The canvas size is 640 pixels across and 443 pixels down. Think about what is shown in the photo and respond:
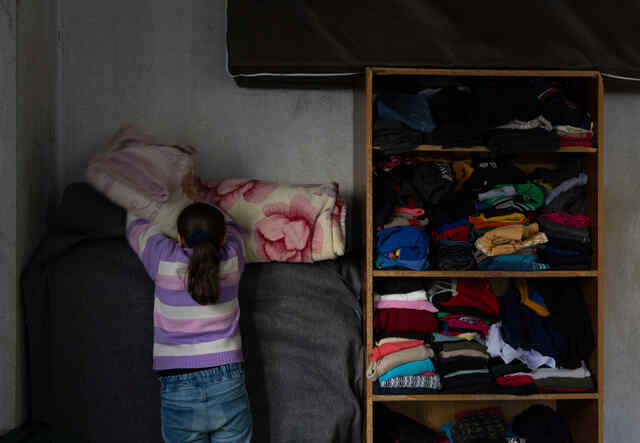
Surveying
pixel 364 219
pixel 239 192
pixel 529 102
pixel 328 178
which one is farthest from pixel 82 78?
pixel 529 102

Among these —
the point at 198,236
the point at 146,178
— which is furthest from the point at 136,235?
the point at 198,236

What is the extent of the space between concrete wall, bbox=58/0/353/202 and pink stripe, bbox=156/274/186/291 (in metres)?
0.78

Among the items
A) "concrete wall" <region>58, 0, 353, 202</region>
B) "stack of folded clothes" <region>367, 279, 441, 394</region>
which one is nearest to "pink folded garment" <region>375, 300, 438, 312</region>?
"stack of folded clothes" <region>367, 279, 441, 394</region>

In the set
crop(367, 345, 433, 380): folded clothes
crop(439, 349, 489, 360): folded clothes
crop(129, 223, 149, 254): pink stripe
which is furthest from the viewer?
crop(439, 349, 489, 360): folded clothes

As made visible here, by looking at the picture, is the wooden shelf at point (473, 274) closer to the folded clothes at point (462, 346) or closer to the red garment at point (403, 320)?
the red garment at point (403, 320)

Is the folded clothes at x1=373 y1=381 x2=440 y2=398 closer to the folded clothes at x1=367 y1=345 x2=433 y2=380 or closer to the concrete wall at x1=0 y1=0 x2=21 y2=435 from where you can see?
the folded clothes at x1=367 y1=345 x2=433 y2=380

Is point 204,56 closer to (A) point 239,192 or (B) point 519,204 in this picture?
(A) point 239,192

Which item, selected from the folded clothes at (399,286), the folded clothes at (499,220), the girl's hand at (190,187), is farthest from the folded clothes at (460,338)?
the girl's hand at (190,187)

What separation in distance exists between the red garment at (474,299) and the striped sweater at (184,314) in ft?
2.95

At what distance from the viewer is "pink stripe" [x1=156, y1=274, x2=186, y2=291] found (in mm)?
1812

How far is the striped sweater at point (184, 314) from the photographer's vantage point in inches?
71.7

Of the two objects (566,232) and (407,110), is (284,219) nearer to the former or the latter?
(407,110)

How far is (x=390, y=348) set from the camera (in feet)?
7.10

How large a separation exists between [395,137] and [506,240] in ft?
1.96
